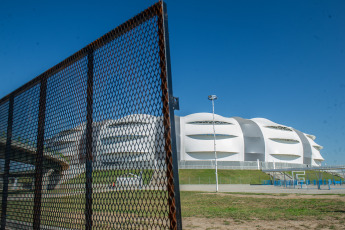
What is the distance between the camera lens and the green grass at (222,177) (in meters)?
44.8

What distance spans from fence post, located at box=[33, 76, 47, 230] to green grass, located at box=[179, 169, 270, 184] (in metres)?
40.4

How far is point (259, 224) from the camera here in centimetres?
744

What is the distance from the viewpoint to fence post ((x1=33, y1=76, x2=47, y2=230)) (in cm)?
404

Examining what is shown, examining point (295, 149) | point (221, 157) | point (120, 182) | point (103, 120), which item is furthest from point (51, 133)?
point (295, 149)

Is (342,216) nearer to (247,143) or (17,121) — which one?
(17,121)

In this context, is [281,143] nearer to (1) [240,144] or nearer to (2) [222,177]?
(1) [240,144]

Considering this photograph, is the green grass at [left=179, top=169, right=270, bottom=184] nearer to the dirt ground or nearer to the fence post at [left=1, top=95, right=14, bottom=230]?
the dirt ground

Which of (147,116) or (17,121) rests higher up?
(17,121)

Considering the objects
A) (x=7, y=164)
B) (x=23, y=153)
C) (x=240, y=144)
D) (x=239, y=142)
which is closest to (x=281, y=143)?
(x=240, y=144)

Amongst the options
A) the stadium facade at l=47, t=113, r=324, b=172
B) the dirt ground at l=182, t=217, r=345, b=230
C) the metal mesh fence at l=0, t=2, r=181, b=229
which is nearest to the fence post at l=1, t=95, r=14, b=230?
the metal mesh fence at l=0, t=2, r=181, b=229

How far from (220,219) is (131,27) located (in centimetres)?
699

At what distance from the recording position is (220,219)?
27.6 ft

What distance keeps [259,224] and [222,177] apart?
41.0 meters

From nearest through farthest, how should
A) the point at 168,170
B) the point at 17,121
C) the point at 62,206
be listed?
the point at 168,170 → the point at 62,206 → the point at 17,121
